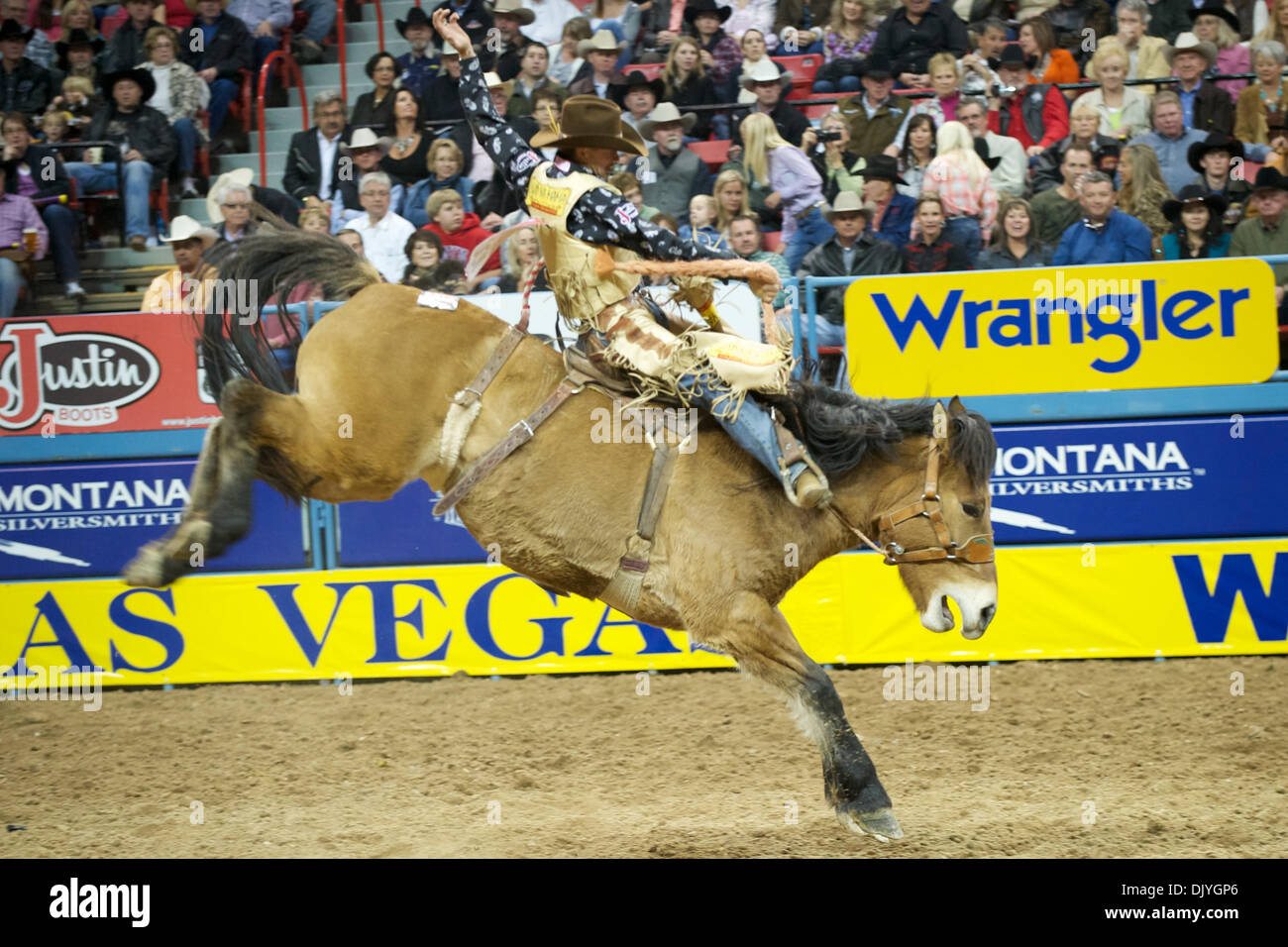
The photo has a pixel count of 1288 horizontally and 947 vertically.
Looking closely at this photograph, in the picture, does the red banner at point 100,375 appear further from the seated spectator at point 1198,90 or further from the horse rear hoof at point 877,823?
the seated spectator at point 1198,90

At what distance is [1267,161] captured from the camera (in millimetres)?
8734

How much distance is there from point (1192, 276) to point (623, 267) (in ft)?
13.7

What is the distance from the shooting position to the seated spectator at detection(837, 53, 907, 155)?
9.33m

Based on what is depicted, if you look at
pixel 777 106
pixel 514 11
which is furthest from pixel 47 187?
pixel 777 106

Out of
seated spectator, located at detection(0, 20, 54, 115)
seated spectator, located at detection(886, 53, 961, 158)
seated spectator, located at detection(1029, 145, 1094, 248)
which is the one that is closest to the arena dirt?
seated spectator, located at detection(1029, 145, 1094, 248)

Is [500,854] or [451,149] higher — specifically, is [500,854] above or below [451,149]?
below

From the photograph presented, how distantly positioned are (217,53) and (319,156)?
2248 millimetres

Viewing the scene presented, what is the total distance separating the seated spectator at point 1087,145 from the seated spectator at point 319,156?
5.03 m

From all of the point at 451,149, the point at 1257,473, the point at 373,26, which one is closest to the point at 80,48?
the point at 373,26

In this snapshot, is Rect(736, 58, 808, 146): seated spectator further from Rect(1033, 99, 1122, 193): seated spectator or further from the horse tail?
the horse tail

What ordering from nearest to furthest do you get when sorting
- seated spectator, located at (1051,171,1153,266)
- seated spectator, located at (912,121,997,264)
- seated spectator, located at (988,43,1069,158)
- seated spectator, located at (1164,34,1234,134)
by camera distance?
seated spectator, located at (1051,171,1153,266) → seated spectator, located at (912,121,997,264) → seated spectator, located at (1164,34,1234,134) → seated spectator, located at (988,43,1069,158)

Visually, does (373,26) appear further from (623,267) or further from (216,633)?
(623,267)

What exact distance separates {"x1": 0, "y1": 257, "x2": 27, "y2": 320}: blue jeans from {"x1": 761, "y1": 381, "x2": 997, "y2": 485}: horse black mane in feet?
20.3

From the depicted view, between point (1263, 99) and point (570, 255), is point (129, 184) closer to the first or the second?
point (570, 255)
